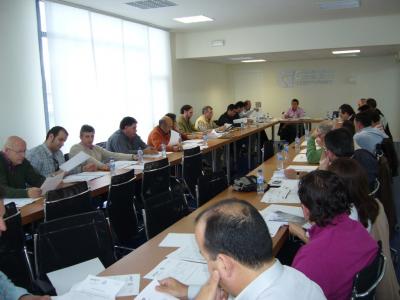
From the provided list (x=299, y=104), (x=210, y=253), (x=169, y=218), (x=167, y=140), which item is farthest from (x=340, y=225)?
(x=299, y=104)

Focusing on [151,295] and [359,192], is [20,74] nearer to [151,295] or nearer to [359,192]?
[151,295]

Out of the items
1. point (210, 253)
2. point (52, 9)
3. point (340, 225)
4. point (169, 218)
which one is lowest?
point (169, 218)

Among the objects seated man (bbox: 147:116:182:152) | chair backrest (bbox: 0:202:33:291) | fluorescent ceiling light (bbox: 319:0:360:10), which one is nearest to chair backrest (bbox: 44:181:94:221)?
chair backrest (bbox: 0:202:33:291)

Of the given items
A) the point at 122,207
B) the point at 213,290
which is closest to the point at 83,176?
the point at 122,207

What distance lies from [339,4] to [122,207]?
5.03 metres

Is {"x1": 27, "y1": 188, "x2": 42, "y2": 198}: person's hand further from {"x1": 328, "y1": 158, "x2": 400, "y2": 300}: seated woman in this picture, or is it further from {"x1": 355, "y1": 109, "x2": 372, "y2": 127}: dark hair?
{"x1": 355, "y1": 109, "x2": 372, "y2": 127}: dark hair

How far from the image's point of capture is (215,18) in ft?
24.0

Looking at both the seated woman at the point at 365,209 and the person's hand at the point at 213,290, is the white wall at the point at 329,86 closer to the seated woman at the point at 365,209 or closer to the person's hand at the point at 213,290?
the seated woman at the point at 365,209

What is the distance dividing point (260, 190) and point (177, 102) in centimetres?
620

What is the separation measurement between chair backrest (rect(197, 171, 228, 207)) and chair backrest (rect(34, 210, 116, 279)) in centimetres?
105

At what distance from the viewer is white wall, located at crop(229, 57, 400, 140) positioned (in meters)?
10.8

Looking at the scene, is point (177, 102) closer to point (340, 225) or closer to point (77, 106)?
point (77, 106)

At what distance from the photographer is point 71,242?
2221 mm

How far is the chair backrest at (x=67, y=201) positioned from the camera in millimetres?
2867
